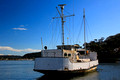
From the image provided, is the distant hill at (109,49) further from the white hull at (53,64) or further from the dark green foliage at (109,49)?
the white hull at (53,64)

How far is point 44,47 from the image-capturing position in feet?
94.9

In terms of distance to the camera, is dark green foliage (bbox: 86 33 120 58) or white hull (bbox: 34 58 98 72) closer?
white hull (bbox: 34 58 98 72)

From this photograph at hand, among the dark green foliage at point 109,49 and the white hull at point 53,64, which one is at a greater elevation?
the dark green foliage at point 109,49

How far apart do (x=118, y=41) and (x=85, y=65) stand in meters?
88.9

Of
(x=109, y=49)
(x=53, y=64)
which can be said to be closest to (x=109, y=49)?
(x=109, y=49)

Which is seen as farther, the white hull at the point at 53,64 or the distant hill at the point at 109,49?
the distant hill at the point at 109,49

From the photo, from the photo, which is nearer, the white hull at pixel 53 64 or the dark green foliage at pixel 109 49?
the white hull at pixel 53 64

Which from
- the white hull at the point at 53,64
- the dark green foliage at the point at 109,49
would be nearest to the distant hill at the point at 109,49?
the dark green foliage at the point at 109,49

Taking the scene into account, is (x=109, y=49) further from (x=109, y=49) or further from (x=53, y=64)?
(x=53, y=64)

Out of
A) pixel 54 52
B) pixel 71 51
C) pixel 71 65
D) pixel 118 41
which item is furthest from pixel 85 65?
pixel 118 41

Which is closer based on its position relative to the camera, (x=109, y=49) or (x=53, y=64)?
(x=53, y=64)

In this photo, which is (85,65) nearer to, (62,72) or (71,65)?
(71,65)

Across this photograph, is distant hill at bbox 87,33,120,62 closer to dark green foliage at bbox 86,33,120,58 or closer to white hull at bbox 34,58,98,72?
dark green foliage at bbox 86,33,120,58

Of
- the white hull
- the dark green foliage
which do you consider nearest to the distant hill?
the dark green foliage
